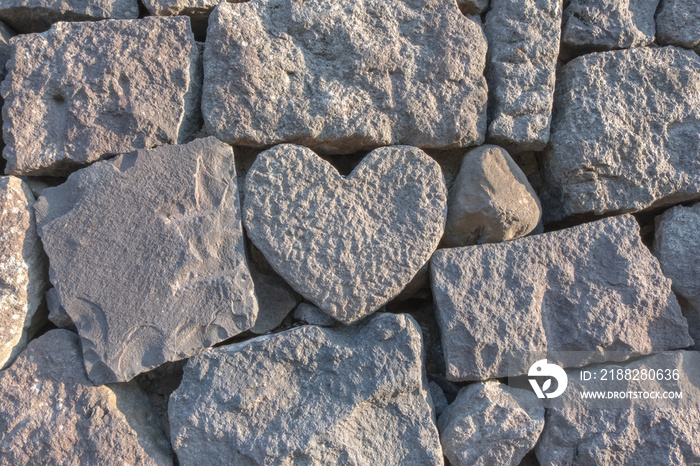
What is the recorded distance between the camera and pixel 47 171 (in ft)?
4.76

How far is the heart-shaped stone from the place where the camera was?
140cm

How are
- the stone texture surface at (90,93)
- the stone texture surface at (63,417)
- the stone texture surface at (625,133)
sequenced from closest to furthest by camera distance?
the stone texture surface at (63,417) → the stone texture surface at (90,93) → the stone texture surface at (625,133)

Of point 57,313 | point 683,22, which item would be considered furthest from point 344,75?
point 683,22

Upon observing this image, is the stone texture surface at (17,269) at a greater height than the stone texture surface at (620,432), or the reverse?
the stone texture surface at (17,269)

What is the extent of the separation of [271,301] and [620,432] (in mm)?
1115

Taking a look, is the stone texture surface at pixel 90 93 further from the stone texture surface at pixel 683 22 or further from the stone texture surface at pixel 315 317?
the stone texture surface at pixel 683 22

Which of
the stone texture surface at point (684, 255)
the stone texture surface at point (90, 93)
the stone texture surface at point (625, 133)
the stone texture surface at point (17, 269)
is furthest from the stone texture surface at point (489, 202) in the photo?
the stone texture surface at point (17, 269)

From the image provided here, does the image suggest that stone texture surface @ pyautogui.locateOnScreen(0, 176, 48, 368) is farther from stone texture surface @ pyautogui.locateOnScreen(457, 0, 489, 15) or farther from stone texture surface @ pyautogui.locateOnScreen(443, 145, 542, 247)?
stone texture surface @ pyautogui.locateOnScreen(457, 0, 489, 15)

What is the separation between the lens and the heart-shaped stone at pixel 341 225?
140 cm

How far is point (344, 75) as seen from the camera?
1480 millimetres

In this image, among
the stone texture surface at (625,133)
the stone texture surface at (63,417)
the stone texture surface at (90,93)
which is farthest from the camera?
the stone texture surface at (625,133)

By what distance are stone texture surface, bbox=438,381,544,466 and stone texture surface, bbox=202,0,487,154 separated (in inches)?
30.6
